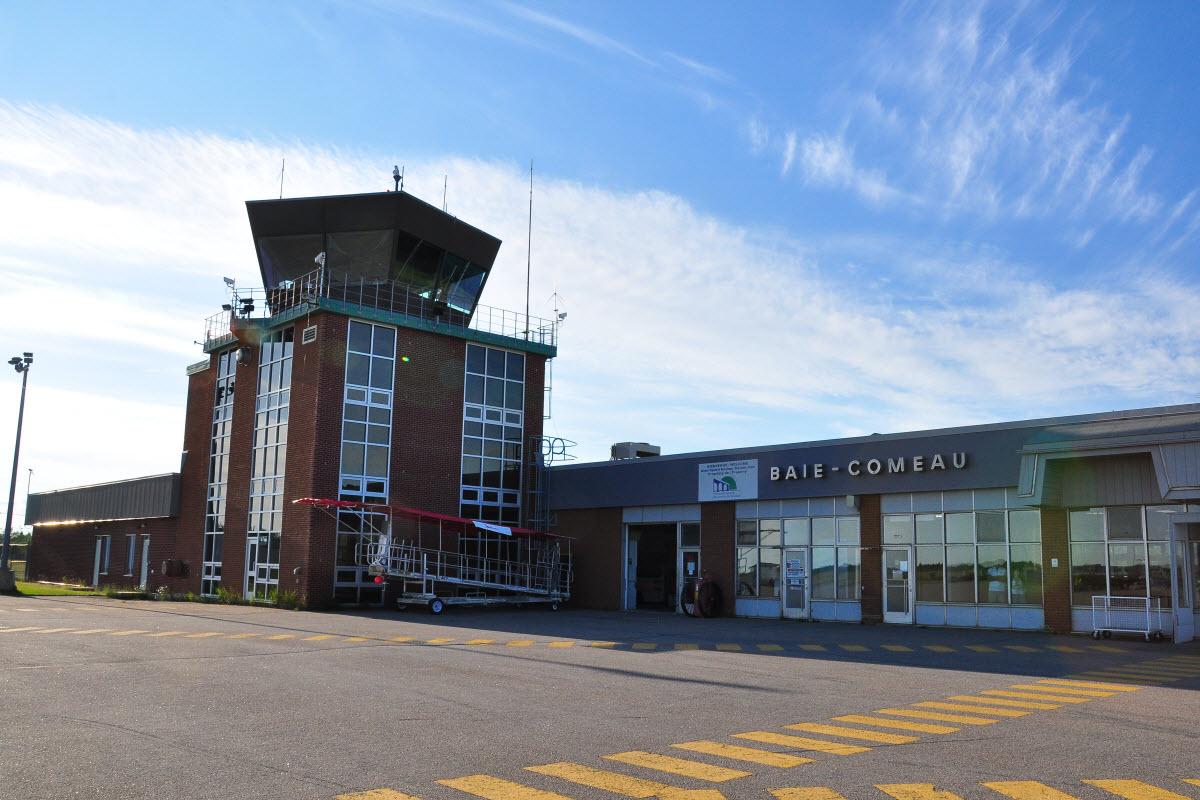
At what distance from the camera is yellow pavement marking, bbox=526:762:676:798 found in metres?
7.44

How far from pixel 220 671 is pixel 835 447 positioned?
2015 cm

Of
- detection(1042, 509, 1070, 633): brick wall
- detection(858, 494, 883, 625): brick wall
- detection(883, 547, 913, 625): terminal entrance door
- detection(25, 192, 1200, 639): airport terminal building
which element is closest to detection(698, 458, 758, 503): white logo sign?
detection(25, 192, 1200, 639): airport terminal building

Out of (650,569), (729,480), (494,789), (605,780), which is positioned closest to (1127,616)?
(729,480)

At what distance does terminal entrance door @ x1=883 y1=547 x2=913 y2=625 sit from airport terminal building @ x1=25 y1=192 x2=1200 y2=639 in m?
0.06

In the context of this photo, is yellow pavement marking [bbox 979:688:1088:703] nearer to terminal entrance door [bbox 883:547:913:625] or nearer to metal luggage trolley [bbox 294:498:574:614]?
terminal entrance door [bbox 883:547:913:625]

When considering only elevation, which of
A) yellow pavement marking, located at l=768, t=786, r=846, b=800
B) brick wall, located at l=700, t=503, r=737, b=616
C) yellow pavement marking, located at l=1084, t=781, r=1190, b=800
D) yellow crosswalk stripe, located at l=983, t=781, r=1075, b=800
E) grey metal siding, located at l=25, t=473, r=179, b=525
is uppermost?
grey metal siding, located at l=25, t=473, r=179, b=525

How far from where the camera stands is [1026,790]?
7.62m

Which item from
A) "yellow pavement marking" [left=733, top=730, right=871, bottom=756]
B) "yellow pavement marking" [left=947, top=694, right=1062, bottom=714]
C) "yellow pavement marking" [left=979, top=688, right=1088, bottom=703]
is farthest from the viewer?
"yellow pavement marking" [left=979, top=688, right=1088, bottom=703]

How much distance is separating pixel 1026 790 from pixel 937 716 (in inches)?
144

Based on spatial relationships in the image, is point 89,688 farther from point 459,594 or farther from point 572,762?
point 459,594

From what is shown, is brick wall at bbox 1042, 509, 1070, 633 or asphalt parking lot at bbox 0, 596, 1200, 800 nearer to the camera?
asphalt parking lot at bbox 0, 596, 1200, 800

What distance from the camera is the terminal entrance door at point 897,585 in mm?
28406

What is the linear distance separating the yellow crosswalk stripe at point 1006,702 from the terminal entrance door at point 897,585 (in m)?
15.7

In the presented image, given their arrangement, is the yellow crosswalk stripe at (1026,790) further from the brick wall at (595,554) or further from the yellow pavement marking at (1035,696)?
the brick wall at (595,554)
